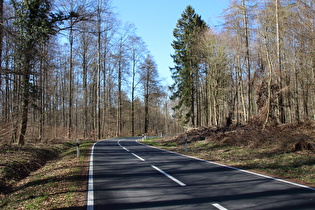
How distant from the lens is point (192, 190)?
240 inches

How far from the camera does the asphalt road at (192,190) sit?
500 centimetres

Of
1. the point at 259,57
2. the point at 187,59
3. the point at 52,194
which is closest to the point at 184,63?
the point at 187,59

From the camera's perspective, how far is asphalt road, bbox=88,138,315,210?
16.4 ft

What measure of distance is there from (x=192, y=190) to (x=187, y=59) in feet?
89.1

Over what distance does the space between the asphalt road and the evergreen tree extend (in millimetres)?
21867

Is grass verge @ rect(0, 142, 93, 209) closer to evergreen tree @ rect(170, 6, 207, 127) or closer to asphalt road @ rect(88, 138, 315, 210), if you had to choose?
asphalt road @ rect(88, 138, 315, 210)

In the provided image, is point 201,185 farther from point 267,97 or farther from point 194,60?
point 194,60

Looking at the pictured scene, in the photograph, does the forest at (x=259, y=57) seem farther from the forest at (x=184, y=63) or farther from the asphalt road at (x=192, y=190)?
the asphalt road at (x=192, y=190)

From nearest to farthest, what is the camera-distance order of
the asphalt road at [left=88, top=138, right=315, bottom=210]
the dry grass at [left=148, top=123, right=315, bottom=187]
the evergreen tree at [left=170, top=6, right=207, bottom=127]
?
the asphalt road at [left=88, top=138, right=315, bottom=210]
the dry grass at [left=148, top=123, right=315, bottom=187]
the evergreen tree at [left=170, top=6, right=207, bottom=127]

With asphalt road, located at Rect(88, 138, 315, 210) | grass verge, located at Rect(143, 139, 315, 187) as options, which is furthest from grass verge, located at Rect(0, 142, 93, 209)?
grass verge, located at Rect(143, 139, 315, 187)

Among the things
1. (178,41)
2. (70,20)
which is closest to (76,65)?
(178,41)

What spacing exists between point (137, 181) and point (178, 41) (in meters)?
29.0

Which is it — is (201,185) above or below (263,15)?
below

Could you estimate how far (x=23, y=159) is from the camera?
1104 centimetres
